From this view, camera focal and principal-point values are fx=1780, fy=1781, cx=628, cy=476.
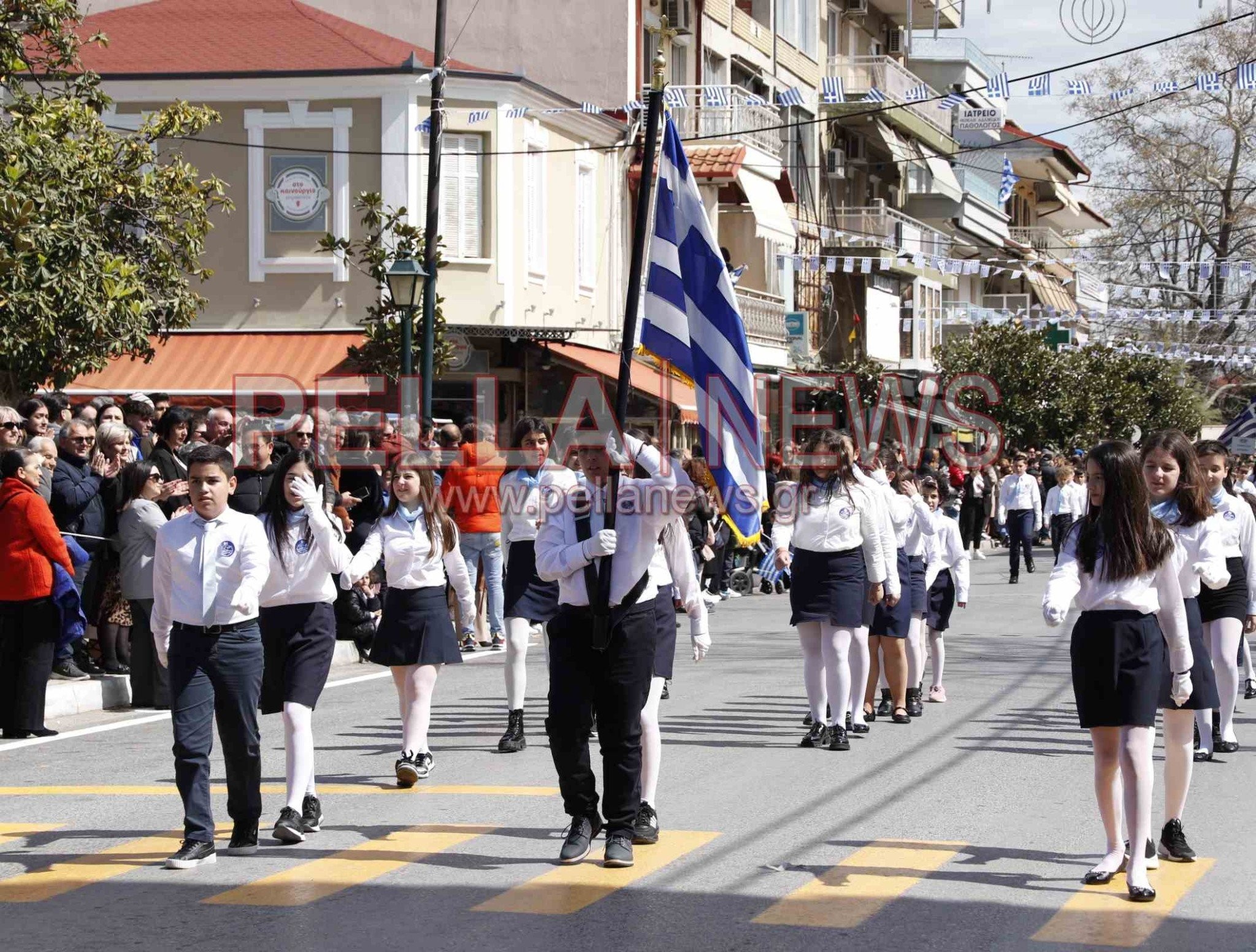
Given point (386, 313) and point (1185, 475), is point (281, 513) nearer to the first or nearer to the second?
point (1185, 475)

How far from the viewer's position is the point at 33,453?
11367 millimetres

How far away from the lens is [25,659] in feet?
36.1

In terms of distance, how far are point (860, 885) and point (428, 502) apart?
3.47 metres

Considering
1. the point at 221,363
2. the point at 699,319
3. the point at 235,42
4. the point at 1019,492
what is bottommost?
the point at 1019,492

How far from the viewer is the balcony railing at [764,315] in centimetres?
3716

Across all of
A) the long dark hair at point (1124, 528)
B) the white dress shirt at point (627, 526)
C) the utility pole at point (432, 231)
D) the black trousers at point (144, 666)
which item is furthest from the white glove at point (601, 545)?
the utility pole at point (432, 231)

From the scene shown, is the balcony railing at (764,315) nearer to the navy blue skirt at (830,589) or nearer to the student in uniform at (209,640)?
the navy blue skirt at (830,589)

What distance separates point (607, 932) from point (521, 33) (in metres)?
29.1

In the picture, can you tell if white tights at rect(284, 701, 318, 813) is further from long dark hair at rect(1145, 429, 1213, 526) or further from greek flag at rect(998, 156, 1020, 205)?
greek flag at rect(998, 156, 1020, 205)

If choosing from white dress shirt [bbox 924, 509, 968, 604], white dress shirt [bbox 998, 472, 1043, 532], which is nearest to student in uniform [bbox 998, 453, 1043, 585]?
white dress shirt [bbox 998, 472, 1043, 532]

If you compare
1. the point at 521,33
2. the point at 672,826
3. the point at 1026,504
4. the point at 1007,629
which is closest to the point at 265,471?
the point at 672,826

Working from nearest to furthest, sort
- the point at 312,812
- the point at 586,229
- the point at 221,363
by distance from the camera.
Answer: the point at 312,812 < the point at 221,363 < the point at 586,229

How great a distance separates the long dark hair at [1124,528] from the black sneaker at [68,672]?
8.16m

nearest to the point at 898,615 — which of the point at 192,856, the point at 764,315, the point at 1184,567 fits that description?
the point at 1184,567
